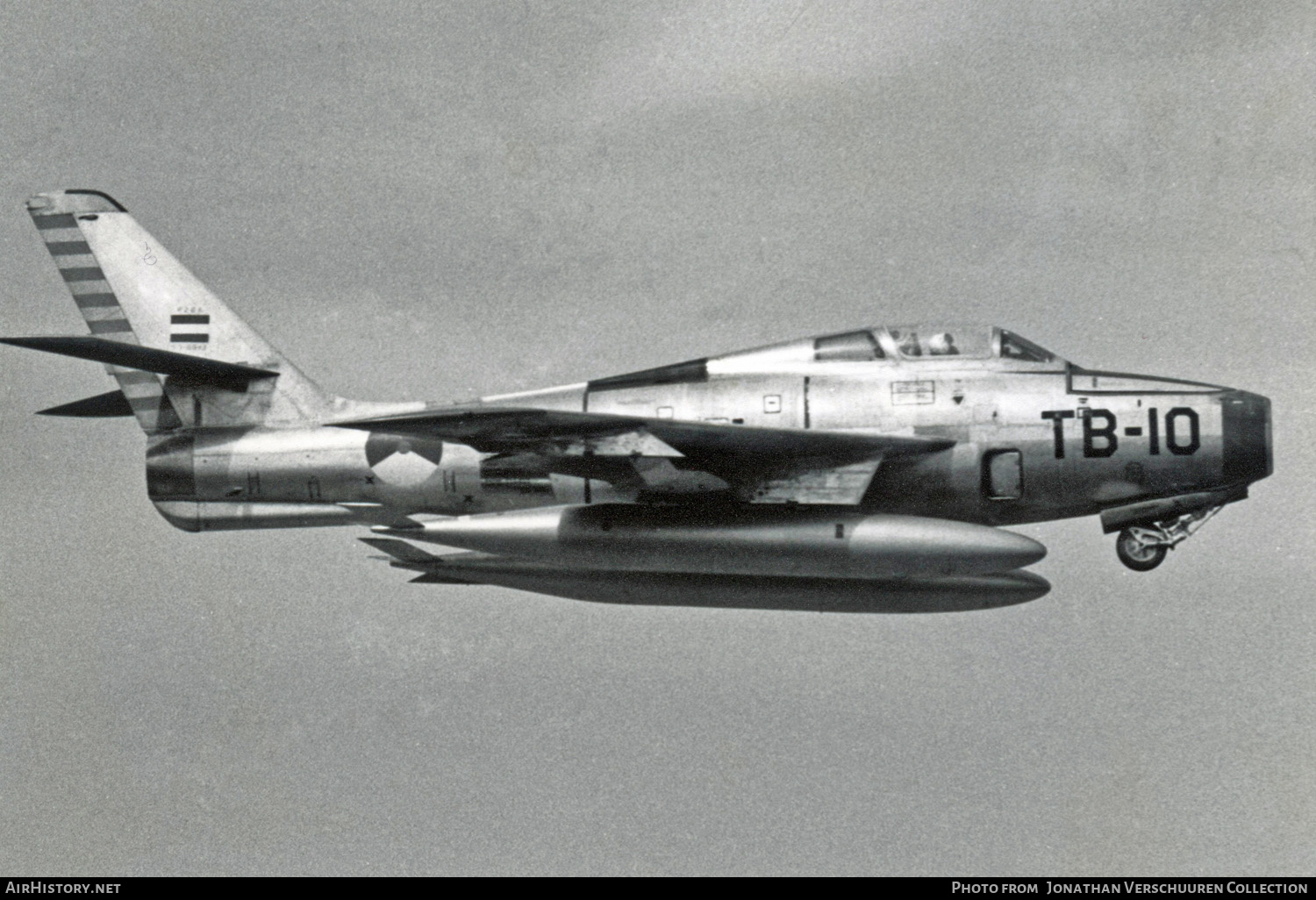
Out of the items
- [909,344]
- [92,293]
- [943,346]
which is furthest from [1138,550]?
[92,293]

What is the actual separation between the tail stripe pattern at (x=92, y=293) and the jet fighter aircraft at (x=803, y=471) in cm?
117

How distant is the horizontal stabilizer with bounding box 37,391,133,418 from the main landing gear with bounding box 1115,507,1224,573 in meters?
10.8

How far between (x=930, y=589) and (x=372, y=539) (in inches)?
217

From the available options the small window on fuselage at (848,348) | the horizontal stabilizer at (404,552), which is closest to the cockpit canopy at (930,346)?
the small window on fuselage at (848,348)

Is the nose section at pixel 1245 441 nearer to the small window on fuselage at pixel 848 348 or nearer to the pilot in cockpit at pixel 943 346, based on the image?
the pilot in cockpit at pixel 943 346

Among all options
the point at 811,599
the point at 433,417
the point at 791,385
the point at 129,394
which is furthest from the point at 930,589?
the point at 129,394

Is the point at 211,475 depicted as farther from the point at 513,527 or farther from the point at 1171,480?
the point at 1171,480

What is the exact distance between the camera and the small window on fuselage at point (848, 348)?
1588cm

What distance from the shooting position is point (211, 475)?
56.9ft

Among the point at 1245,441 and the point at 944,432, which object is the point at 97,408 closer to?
the point at 944,432

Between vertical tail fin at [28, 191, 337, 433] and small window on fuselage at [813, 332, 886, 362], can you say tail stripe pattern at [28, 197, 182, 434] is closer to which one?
vertical tail fin at [28, 191, 337, 433]

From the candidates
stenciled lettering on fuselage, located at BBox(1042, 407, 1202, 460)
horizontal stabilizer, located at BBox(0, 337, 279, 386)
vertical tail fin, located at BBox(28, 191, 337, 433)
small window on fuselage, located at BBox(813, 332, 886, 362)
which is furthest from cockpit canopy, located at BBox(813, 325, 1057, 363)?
horizontal stabilizer, located at BBox(0, 337, 279, 386)

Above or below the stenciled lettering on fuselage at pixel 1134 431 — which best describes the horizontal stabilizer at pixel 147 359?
above
